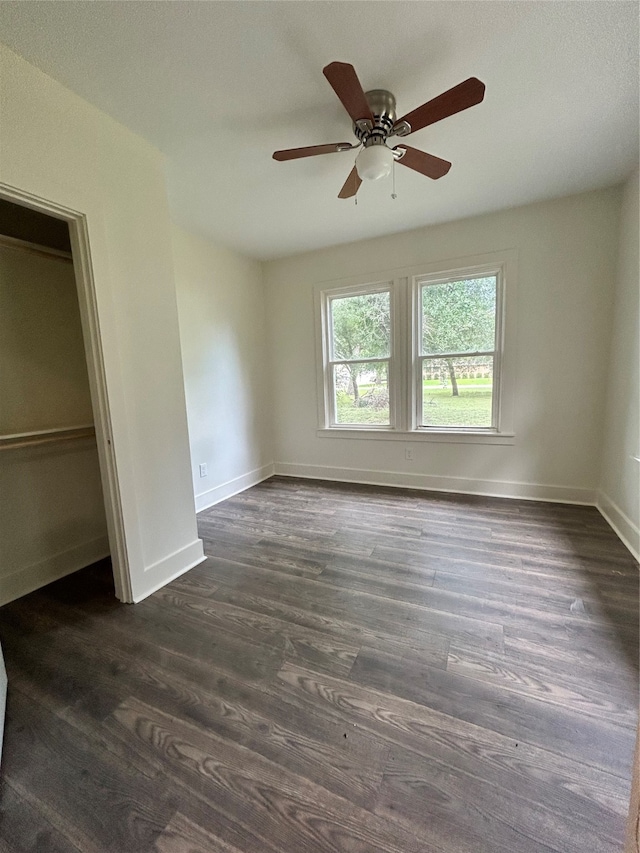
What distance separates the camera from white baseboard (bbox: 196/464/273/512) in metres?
3.29

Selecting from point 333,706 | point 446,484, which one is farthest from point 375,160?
point 446,484

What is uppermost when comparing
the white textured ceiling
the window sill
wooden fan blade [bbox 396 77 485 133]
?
the white textured ceiling

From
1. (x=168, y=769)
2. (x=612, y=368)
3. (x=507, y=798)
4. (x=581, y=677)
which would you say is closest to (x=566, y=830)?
(x=507, y=798)

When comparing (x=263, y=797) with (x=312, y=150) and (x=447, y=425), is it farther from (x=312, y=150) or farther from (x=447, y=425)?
(x=447, y=425)

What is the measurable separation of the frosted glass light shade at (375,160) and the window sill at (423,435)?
243 centimetres

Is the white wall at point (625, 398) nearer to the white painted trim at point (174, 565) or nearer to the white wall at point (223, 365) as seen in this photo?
the white painted trim at point (174, 565)

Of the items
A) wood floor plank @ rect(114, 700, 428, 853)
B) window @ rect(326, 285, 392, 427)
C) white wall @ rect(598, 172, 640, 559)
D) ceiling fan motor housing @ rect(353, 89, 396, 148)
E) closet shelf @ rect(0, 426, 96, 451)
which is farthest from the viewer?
window @ rect(326, 285, 392, 427)

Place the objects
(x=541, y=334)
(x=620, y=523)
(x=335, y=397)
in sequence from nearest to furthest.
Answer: (x=620, y=523) < (x=541, y=334) < (x=335, y=397)

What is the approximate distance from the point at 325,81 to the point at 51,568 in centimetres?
323

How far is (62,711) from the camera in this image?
50.4 inches

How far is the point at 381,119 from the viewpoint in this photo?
1.65 m

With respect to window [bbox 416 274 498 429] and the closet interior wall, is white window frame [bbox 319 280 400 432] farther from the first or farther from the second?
the closet interior wall

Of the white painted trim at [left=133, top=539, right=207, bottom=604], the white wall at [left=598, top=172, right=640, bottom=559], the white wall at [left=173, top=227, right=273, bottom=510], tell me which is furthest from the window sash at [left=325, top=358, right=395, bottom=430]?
the white painted trim at [left=133, top=539, right=207, bottom=604]

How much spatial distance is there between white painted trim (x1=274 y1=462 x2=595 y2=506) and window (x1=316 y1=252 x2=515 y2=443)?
1.42ft
